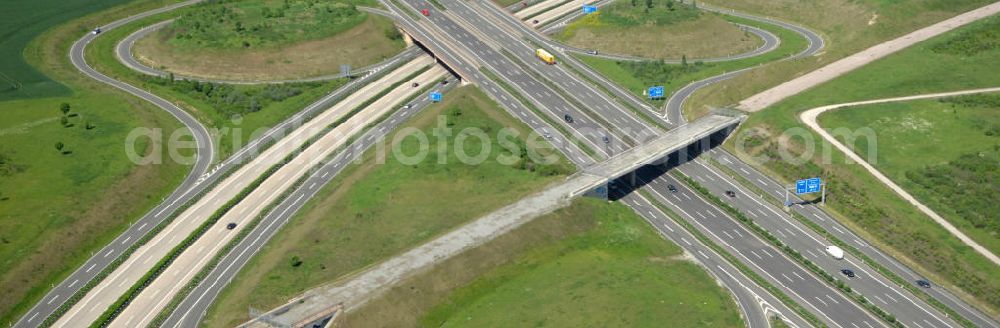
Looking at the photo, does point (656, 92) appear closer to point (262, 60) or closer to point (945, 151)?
point (945, 151)

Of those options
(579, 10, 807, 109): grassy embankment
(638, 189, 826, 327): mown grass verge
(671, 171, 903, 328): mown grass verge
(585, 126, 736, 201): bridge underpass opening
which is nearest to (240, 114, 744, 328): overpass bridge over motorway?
(585, 126, 736, 201): bridge underpass opening

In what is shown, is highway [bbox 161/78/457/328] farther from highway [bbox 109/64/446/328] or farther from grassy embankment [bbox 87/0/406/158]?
grassy embankment [bbox 87/0/406/158]

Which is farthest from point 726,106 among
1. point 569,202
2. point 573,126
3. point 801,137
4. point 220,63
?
point 220,63

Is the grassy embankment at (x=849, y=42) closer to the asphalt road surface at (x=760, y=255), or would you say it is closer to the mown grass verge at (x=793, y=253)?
the mown grass verge at (x=793, y=253)

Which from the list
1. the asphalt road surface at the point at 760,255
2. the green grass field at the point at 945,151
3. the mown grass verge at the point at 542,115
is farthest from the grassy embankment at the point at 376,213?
the green grass field at the point at 945,151

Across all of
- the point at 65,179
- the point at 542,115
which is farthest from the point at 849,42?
the point at 65,179

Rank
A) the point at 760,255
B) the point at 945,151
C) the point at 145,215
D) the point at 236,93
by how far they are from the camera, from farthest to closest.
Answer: the point at 236,93, the point at 945,151, the point at 145,215, the point at 760,255

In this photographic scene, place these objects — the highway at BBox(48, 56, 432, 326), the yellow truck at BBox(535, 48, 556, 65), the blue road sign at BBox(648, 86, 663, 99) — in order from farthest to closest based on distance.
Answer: the yellow truck at BBox(535, 48, 556, 65) → the blue road sign at BBox(648, 86, 663, 99) → the highway at BBox(48, 56, 432, 326)
